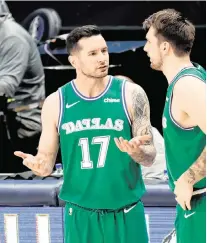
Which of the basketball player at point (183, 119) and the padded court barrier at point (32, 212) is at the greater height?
the basketball player at point (183, 119)

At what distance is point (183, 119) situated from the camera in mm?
3301

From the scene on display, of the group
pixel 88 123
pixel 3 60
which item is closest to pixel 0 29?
pixel 3 60

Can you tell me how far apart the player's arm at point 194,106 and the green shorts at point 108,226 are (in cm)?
62

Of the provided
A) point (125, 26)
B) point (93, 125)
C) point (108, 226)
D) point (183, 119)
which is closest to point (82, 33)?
point (93, 125)

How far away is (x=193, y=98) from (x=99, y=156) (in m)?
0.76

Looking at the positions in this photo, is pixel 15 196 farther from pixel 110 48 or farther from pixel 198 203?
pixel 110 48

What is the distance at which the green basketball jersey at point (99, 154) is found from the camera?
148 inches

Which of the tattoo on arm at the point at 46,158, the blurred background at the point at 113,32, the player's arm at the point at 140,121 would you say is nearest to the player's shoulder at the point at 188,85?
the player's arm at the point at 140,121

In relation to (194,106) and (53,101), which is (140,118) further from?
(194,106)

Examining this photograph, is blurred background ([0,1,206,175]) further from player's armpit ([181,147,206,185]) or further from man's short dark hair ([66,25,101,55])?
player's armpit ([181,147,206,185])

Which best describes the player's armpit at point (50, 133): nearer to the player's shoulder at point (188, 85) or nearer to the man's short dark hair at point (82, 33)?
the man's short dark hair at point (82, 33)

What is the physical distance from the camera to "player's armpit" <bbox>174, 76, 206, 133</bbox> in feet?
10.4

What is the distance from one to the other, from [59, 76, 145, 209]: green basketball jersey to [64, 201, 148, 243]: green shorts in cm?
4

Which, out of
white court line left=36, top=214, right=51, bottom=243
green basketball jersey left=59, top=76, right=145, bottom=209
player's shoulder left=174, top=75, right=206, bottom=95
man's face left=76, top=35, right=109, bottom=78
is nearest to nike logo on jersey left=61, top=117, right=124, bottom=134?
green basketball jersey left=59, top=76, right=145, bottom=209
